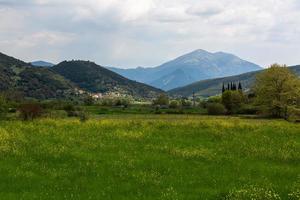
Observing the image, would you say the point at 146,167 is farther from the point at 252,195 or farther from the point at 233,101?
the point at 233,101

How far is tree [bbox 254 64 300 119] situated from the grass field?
7713 cm

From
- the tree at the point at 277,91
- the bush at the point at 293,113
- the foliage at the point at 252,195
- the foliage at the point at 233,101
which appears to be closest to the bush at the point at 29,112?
the bush at the point at 293,113

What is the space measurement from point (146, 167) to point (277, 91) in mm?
96045

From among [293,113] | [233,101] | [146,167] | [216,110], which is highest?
Result: [233,101]

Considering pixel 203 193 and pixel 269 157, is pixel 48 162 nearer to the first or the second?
pixel 203 193

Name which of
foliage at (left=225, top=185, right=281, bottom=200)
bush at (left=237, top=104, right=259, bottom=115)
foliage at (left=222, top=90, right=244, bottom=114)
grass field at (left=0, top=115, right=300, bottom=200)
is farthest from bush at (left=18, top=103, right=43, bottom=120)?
foliage at (left=222, top=90, right=244, bottom=114)

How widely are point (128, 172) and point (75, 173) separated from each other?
2.59m

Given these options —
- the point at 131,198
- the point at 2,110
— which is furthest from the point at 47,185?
the point at 2,110

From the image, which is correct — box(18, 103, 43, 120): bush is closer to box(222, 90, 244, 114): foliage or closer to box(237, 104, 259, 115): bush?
box(237, 104, 259, 115): bush

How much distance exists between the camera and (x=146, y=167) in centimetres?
2433

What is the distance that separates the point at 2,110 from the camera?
8138 centimetres

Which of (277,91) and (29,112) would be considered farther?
(277,91)

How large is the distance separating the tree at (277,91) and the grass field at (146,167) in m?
77.1

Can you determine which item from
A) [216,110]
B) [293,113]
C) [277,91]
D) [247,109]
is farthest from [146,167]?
[247,109]
